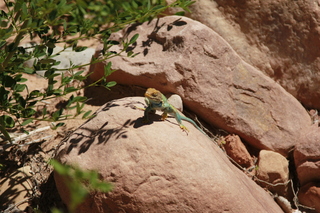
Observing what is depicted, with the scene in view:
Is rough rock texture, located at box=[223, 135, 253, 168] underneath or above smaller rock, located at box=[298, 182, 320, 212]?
above

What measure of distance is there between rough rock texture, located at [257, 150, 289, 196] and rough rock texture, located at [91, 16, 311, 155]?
0.56ft

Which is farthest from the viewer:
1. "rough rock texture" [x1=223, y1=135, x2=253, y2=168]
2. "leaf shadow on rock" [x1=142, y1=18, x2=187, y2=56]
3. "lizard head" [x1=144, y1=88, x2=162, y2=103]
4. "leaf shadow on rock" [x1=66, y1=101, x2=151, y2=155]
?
"leaf shadow on rock" [x1=142, y1=18, x2=187, y2=56]

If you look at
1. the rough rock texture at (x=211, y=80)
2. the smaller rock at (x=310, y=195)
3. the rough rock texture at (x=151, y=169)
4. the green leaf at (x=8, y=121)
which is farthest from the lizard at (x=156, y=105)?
the smaller rock at (x=310, y=195)

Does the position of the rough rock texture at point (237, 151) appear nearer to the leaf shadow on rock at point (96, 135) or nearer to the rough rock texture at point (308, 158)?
the rough rock texture at point (308, 158)

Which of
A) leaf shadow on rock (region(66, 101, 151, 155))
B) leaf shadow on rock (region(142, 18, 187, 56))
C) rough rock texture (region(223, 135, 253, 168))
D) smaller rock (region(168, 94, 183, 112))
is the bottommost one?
rough rock texture (region(223, 135, 253, 168))

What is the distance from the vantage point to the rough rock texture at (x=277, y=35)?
482 centimetres

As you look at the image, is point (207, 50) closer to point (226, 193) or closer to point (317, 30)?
point (317, 30)

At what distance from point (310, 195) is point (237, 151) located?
3.51 feet

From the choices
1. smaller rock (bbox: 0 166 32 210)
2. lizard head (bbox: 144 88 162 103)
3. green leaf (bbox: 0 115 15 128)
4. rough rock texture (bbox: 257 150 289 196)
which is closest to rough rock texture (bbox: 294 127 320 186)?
rough rock texture (bbox: 257 150 289 196)

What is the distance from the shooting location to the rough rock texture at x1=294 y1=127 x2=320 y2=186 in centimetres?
422

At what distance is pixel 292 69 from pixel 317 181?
1717 mm

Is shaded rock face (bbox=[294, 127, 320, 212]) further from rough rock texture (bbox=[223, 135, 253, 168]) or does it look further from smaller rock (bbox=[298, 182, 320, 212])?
rough rock texture (bbox=[223, 135, 253, 168])

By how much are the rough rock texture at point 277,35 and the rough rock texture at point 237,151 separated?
1328 mm

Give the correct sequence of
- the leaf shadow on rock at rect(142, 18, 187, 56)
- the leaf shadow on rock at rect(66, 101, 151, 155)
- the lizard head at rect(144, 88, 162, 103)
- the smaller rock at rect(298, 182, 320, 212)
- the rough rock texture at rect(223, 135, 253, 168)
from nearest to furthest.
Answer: the leaf shadow on rock at rect(66, 101, 151, 155) → the lizard head at rect(144, 88, 162, 103) → the smaller rock at rect(298, 182, 320, 212) → the rough rock texture at rect(223, 135, 253, 168) → the leaf shadow on rock at rect(142, 18, 187, 56)
